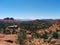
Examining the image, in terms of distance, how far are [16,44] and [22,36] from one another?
197 cm

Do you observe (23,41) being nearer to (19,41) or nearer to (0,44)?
(19,41)

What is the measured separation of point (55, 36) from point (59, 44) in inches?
378

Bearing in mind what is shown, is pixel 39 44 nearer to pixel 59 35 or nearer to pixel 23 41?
pixel 23 41

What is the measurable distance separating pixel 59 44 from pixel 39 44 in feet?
10.3

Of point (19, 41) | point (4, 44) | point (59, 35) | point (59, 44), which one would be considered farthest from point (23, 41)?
point (59, 35)

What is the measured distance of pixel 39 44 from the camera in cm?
2464

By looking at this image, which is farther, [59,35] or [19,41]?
[59,35]

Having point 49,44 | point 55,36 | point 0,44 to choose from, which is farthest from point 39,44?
point 55,36

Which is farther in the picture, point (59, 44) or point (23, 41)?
point (23, 41)

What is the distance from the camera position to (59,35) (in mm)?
33562

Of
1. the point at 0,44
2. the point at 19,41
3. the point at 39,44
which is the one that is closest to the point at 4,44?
the point at 0,44

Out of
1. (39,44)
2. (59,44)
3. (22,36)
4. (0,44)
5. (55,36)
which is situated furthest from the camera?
(55,36)

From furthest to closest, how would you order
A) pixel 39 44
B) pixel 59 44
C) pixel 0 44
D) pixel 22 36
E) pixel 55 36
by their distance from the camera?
pixel 55 36, pixel 22 36, pixel 0 44, pixel 39 44, pixel 59 44

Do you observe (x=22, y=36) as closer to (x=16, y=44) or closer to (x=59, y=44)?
(x=16, y=44)
